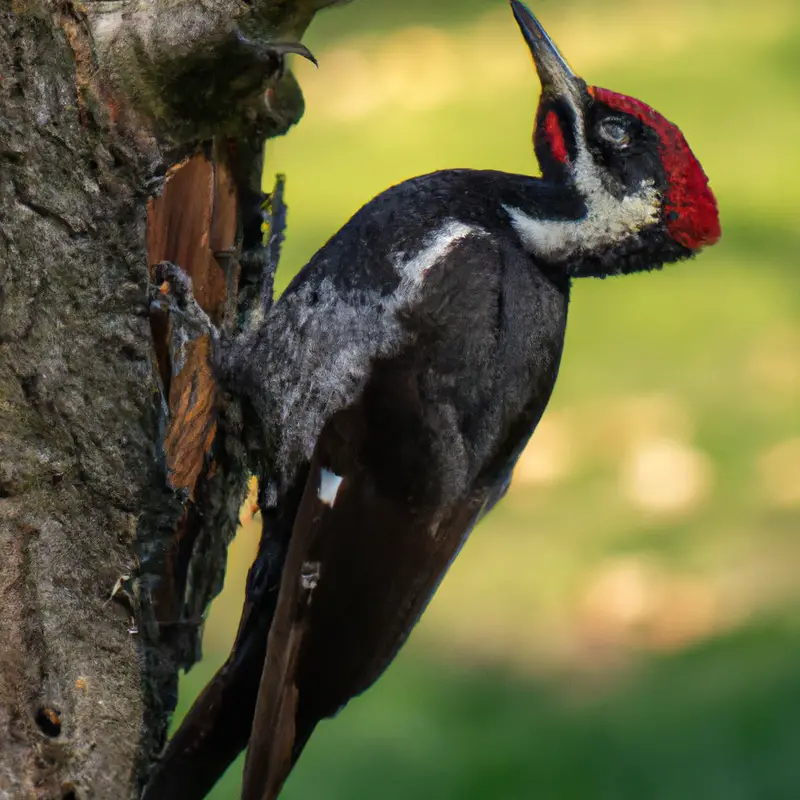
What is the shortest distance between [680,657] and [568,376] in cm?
184

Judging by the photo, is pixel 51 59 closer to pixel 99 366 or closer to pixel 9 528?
pixel 99 366

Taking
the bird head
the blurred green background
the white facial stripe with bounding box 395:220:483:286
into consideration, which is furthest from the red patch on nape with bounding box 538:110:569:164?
the blurred green background

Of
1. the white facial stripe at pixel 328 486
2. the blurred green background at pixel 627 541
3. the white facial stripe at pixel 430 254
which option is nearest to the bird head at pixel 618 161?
the white facial stripe at pixel 430 254

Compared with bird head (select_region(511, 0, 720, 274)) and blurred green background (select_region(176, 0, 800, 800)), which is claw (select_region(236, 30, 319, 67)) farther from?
blurred green background (select_region(176, 0, 800, 800))

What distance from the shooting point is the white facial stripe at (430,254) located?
8.79ft

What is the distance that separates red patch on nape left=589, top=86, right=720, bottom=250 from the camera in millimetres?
2840

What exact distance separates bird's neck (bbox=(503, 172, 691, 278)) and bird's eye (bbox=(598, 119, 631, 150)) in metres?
0.10

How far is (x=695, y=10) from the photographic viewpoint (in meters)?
9.53

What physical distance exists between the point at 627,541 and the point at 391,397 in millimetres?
2346

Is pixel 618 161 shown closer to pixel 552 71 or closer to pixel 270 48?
pixel 552 71

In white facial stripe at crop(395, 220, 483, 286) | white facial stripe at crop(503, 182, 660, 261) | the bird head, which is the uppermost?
the bird head

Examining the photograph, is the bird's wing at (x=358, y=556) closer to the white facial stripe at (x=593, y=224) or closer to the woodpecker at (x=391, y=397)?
the woodpecker at (x=391, y=397)

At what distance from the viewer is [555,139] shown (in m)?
3.00

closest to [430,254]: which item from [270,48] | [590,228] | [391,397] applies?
[391,397]
